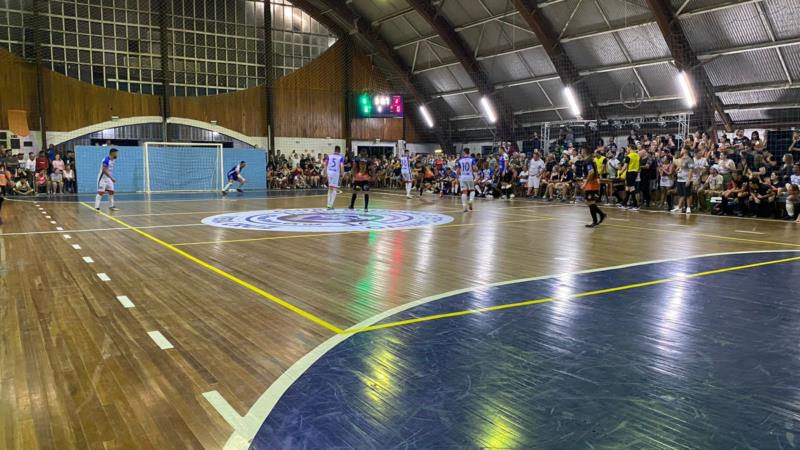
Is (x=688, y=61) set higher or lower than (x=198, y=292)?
higher

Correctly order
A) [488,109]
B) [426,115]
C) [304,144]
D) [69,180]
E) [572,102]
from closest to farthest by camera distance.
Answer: [69,180]
[572,102]
[488,109]
[304,144]
[426,115]

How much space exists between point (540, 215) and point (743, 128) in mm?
13577

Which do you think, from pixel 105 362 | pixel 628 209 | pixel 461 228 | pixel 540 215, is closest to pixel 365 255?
pixel 461 228

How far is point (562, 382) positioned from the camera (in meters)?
3.81

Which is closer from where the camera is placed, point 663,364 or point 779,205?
point 663,364

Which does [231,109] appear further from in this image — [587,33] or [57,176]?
[587,33]

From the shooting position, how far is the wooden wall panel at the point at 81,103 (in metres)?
27.0

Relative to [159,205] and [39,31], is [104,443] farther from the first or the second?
[39,31]

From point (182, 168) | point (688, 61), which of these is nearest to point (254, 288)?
point (688, 61)

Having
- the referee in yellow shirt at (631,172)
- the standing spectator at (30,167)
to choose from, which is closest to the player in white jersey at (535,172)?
the referee in yellow shirt at (631,172)

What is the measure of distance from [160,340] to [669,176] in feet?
54.0

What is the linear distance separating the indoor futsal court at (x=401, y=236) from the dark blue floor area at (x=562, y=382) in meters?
0.02

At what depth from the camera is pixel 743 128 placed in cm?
2394

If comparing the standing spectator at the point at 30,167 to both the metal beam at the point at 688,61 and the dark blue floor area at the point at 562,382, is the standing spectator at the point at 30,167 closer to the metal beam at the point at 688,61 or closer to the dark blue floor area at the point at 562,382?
the dark blue floor area at the point at 562,382
